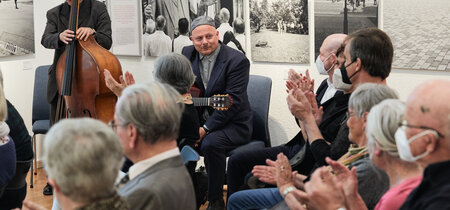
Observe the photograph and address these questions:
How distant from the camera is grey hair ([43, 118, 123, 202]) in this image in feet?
6.07

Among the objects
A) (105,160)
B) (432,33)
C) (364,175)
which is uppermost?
(432,33)

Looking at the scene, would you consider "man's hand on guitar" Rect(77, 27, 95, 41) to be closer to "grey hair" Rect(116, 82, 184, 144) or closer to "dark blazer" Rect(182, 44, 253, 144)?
"dark blazer" Rect(182, 44, 253, 144)

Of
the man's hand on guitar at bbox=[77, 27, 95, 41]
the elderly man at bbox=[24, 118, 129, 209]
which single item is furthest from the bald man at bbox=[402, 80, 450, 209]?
the man's hand on guitar at bbox=[77, 27, 95, 41]

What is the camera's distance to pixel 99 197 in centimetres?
192

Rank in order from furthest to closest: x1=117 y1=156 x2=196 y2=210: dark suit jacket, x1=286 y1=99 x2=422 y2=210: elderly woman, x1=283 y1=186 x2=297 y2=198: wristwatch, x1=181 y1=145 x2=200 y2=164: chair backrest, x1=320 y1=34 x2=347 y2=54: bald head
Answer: x1=320 y1=34 x2=347 y2=54: bald head, x1=181 y1=145 x2=200 y2=164: chair backrest, x1=283 y1=186 x2=297 y2=198: wristwatch, x1=286 y1=99 x2=422 y2=210: elderly woman, x1=117 y1=156 x2=196 y2=210: dark suit jacket

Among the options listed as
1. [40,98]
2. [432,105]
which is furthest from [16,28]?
[432,105]

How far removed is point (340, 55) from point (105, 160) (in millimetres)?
2309

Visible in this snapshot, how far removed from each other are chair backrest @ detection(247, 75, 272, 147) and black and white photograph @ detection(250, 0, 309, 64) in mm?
391

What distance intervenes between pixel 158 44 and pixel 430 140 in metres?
4.96

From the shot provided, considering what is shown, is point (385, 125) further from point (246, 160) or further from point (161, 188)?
point (246, 160)

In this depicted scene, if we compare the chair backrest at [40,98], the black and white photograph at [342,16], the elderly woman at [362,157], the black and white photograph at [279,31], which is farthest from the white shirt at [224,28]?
the elderly woman at [362,157]

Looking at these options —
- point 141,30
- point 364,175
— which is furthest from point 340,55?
point 141,30

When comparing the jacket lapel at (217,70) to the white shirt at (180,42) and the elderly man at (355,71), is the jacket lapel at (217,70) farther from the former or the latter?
the elderly man at (355,71)

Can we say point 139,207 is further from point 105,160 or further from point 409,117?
point 409,117
